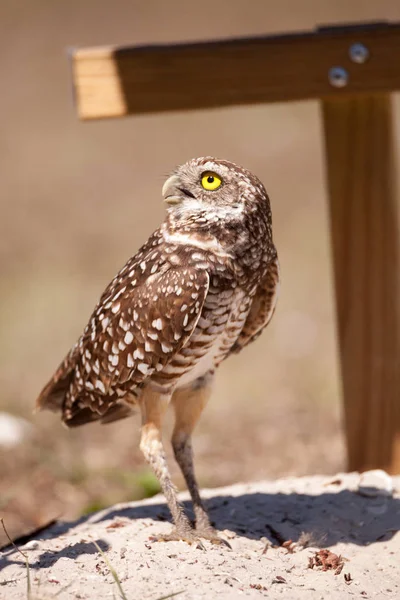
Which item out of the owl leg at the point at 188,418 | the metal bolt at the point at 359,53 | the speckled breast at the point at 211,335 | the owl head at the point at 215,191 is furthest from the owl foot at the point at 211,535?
the metal bolt at the point at 359,53

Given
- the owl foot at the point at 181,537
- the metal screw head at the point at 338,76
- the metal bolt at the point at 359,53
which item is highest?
the metal bolt at the point at 359,53

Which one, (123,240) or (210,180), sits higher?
(210,180)

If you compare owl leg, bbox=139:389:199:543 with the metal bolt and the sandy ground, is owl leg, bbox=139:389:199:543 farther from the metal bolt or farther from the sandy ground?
the metal bolt

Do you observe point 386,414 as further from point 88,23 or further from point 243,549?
point 88,23

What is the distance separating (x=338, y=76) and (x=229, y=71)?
49 cm

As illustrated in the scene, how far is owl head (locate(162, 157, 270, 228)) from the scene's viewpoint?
3174 mm

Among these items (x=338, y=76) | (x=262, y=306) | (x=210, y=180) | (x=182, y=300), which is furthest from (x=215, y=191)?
(x=338, y=76)

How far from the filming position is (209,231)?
10.6ft

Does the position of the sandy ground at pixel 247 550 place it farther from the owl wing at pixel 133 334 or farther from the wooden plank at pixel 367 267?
the owl wing at pixel 133 334

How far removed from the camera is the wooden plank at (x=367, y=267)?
425 centimetres

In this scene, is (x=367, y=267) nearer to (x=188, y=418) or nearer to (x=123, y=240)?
(x=188, y=418)

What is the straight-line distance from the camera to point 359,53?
12.7 feet

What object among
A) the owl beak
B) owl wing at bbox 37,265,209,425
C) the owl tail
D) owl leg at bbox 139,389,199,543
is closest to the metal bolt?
the owl beak

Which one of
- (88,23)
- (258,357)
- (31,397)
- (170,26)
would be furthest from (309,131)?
(31,397)
